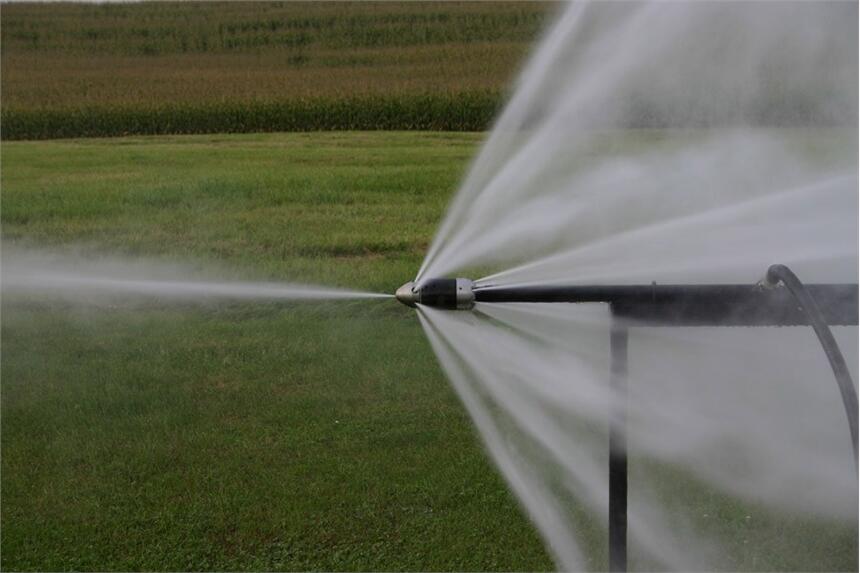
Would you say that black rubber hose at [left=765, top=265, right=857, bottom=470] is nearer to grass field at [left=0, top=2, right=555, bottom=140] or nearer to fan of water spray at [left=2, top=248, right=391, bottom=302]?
fan of water spray at [left=2, top=248, right=391, bottom=302]

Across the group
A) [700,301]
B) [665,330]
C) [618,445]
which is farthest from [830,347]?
[665,330]

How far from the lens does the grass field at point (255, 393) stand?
8.06 ft

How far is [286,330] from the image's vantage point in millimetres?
3604

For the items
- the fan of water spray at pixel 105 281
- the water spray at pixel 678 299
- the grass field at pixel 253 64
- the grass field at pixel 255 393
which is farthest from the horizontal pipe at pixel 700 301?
the grass field at pixel 253 64

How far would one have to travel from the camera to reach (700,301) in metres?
1.48

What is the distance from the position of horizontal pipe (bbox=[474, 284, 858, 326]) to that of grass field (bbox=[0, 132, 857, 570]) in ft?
3.25

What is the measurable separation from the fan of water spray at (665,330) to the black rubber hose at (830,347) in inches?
12.6

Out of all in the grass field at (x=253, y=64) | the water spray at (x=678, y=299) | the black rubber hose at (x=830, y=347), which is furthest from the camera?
the grass field at (x=253, y=64)

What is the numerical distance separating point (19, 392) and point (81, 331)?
0.45 m

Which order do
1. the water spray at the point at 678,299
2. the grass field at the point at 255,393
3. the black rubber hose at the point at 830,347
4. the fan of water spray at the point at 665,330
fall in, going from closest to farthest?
the black rubber hose at the point at 830,347, the water spray at the point at 678,299, the fan of water spray at the point at 665,330, the grass field at the point at 255,393

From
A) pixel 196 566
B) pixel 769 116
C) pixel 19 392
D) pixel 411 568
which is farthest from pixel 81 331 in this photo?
pixel 769 116

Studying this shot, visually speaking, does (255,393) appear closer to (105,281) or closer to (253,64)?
(105,281)

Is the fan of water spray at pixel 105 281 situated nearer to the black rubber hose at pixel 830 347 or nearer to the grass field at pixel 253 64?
the grass field at pixel 253 64

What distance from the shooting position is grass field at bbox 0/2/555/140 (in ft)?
15.8
